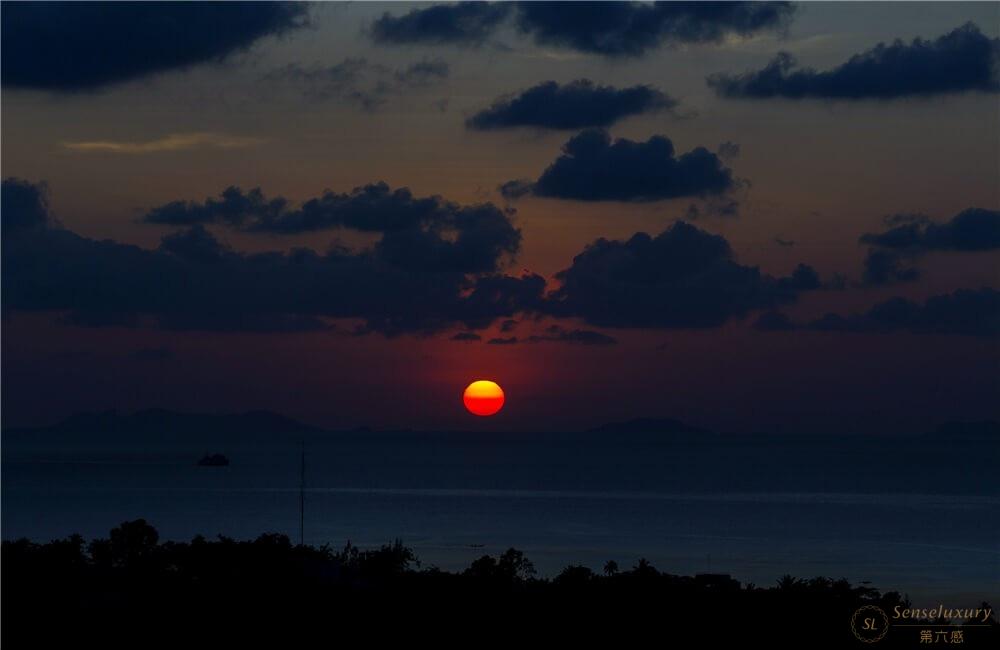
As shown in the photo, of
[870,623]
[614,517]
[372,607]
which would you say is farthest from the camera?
[614,517]

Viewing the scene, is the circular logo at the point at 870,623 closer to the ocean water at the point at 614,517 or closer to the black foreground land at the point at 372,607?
the black foreground land at the point at 372,607

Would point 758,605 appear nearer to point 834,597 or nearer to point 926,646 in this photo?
point 834,597

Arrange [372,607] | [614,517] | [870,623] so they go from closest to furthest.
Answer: [870,623] → [372,607] → [614,517]

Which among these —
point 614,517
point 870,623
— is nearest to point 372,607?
point 870,623

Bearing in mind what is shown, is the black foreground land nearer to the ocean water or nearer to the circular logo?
the circular logo

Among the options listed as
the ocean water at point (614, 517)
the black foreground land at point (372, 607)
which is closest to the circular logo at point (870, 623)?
the black foreground land at point (372, 607)

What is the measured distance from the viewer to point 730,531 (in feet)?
361

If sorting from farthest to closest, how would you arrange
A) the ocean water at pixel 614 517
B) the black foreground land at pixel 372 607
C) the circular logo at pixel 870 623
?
the ocean water at pixel 614 517 → the black foreground land at pixel 372 607 → the circular logo at pixel 870 623

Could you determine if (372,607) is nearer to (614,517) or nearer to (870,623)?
(870,623)

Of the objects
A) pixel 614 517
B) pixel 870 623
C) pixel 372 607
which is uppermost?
pixel 614 517

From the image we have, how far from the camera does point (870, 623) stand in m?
26.9

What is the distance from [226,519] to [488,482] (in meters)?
65.4

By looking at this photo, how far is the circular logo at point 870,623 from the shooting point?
26.9 metres

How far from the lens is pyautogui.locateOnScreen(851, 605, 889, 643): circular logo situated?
88.2ft
